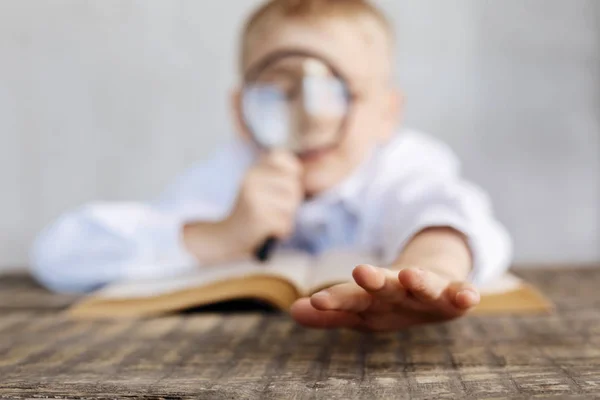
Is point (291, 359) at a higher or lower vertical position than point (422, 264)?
lower

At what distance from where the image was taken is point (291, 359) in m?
0.60

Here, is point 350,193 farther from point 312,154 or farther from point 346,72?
point 346,72

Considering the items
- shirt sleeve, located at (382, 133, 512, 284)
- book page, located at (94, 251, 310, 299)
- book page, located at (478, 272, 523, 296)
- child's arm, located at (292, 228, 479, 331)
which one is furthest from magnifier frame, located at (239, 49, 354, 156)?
child's arm, located at (292, 228, 479, 331)

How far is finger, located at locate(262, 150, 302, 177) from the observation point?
1149 millimetres

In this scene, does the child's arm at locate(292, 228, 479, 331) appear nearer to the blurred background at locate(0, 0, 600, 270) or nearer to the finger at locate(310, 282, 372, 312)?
the finger at locate(310, 282, 372, 312)

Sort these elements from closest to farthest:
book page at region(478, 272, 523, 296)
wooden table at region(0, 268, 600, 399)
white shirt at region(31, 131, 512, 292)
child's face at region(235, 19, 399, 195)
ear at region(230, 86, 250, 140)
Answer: wooden table at region(0, 268, 600, 399), book page at region(478, 272, 523, 296), white shirt at region(31, 131, 512, 292), child's face at region(235, 19, 399, 195), ear at region(230, 86, 250, 140)

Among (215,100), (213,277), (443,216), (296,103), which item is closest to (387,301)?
(443,216)

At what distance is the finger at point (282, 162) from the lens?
1.15 metres

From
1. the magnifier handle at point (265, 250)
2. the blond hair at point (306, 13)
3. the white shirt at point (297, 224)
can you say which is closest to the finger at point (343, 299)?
the white shirt at point (297, 224)

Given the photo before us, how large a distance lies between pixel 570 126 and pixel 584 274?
2.31 ft

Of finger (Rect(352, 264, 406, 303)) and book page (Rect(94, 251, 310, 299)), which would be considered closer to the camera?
finger (Rect(352, 264, 406, 303))

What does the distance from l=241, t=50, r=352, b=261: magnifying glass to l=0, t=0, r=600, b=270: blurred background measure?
66 cm

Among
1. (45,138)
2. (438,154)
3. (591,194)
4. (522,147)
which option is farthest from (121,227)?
(591,194)

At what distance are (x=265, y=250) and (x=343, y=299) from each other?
1.65 ft
